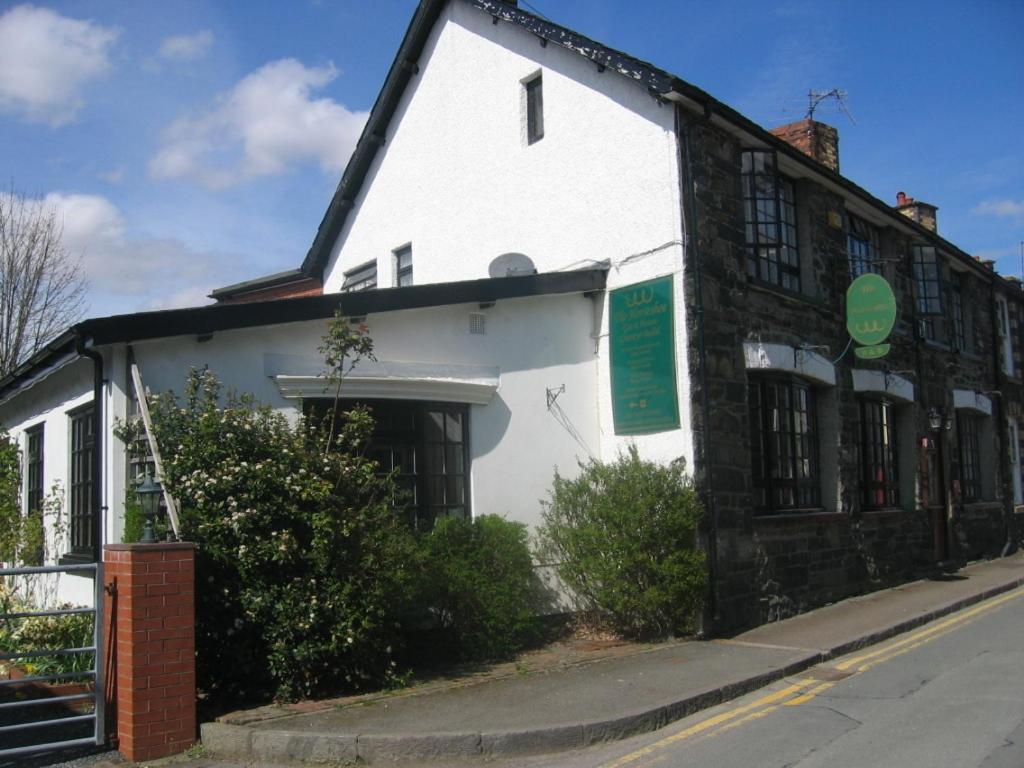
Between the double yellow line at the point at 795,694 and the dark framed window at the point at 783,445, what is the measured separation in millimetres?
2354

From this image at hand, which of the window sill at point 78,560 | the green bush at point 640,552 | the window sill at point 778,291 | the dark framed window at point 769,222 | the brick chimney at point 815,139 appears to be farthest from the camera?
the brick chimney at point 815,139

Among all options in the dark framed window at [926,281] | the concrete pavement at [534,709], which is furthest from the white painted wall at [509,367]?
the dark framed window at [926,281]

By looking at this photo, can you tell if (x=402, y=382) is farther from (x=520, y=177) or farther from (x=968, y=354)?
(x=968, y=354)

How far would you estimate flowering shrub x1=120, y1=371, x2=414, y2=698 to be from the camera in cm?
731

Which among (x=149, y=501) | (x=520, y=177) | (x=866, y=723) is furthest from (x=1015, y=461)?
(x=149, y=501)

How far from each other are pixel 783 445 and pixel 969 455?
8567mm

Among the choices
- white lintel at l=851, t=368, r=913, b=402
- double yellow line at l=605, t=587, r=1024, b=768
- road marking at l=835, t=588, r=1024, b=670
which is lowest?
road marking at l=835, t=588, r=1024, b=670

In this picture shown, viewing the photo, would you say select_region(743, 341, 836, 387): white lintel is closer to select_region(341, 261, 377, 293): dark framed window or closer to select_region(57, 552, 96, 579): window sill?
select_region(341, 261, 377, 293): dark framed window

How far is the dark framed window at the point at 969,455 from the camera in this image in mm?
18594

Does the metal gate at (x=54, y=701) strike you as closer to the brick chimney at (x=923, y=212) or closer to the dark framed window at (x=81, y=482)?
the dark framed window at (x=81, y=482)

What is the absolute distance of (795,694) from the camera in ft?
26.7

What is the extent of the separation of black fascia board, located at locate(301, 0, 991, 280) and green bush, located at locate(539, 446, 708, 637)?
4.40 meters

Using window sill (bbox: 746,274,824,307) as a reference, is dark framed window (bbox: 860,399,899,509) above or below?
below

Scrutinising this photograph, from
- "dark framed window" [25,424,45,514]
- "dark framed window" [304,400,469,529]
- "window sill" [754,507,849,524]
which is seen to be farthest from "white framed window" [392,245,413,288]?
"window sill" [754,507,849,524]
